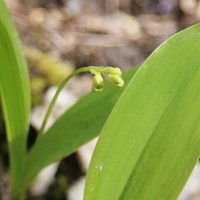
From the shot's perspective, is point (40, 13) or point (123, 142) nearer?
point (123, 142)

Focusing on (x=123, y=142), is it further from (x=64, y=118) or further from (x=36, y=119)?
(x=36, y=119)

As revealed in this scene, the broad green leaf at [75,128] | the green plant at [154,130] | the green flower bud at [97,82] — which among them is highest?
the green flower bud at [97,82]

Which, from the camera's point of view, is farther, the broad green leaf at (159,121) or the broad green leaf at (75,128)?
the broad green leaf at (75,128)

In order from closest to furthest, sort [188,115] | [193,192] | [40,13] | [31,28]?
[188,115] < [193,192] < [31,28] < [40,13]

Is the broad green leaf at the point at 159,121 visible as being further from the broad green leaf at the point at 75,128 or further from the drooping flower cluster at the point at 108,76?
the broad green leaf at the point at 75,128

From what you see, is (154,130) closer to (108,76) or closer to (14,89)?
(108,76)

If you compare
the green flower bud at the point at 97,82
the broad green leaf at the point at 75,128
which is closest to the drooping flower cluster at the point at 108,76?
the green flower bud at the point at 97,82

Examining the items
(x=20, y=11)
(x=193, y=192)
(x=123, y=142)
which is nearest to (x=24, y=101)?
(x=123, y=142)
